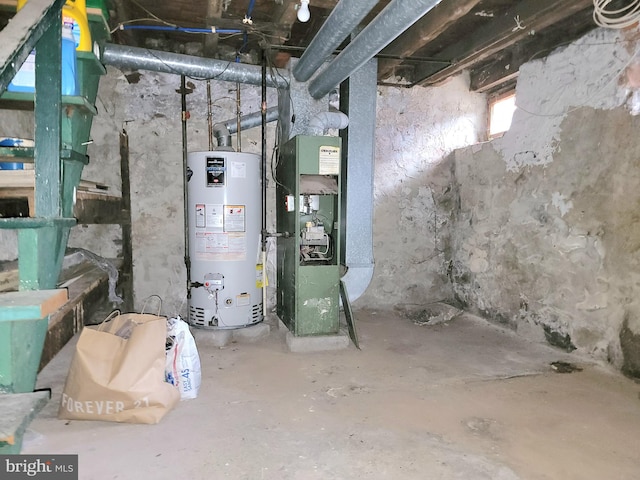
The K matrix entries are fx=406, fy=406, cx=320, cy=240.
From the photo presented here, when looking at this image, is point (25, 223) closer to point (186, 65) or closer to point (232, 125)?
point (186, 65)

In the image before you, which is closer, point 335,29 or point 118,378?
point 118,378

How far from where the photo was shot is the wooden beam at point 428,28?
2.41m

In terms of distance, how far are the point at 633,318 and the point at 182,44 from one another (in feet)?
12.6

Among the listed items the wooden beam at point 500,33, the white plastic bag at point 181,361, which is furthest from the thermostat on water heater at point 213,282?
the wooden beam at point 500,33

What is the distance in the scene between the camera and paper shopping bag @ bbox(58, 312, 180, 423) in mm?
1730

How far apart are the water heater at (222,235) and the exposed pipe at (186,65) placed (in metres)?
0.58

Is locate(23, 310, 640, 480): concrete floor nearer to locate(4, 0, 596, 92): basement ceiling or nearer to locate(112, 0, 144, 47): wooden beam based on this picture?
locate(4, 0, 596, 92): basement ceiling

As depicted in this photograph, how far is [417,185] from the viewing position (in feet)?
13.1

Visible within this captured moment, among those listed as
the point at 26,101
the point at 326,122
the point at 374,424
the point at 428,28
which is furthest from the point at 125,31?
the point at 374,424

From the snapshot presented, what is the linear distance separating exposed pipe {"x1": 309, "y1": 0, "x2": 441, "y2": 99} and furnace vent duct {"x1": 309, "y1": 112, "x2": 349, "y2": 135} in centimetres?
19

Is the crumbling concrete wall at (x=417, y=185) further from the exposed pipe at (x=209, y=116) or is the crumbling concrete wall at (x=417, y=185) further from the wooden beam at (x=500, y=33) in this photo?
the exposed pipe at (x=209, y=116)

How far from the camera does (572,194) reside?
2791 mm

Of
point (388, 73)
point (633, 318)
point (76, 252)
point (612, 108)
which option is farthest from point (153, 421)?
point (388, 73)

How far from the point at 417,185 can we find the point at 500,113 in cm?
104
